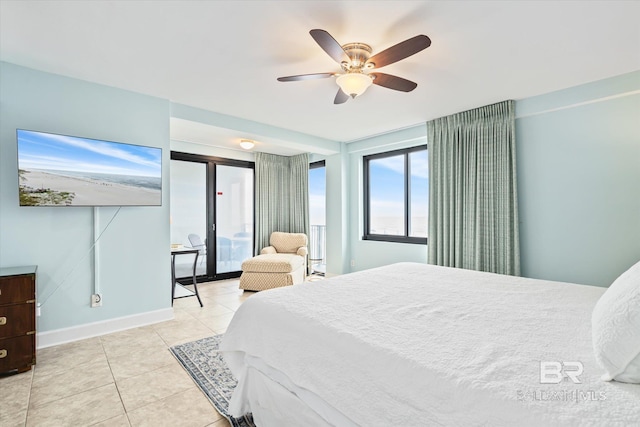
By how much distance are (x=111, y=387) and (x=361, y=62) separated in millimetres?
2896

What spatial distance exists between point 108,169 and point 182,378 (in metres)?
2.00

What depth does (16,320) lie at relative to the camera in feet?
7.41

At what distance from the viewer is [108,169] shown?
2.85 m

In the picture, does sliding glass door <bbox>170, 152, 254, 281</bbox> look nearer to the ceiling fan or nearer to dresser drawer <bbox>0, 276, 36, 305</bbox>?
dresser drawer <bbox>0, 276, 36, 305</bbox>

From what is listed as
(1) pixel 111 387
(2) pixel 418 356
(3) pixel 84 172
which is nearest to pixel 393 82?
(2) pixel 418 356

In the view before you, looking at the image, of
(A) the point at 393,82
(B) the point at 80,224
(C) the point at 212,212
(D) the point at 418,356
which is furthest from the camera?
(C) the point at 212,212

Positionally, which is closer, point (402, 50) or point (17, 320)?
point (402, 50)

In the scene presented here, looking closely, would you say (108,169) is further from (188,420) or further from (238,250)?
(238,250)

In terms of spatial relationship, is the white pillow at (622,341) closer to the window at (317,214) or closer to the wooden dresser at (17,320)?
the wooden dresser at (17,320)

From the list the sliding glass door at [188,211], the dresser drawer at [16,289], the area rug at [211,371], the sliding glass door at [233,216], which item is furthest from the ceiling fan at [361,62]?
the sliding glass door at [233,216]

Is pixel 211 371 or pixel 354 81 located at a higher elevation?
pixel 354 81

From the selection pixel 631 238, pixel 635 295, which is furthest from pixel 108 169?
pixel 631 238

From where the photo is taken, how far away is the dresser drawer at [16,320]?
2211 mm

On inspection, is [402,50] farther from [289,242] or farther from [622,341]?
[289,242]
